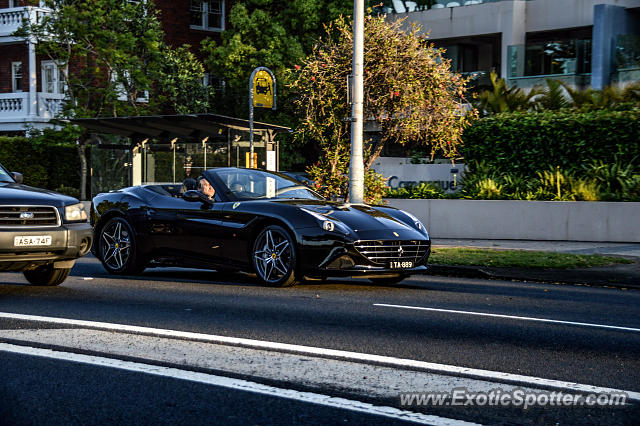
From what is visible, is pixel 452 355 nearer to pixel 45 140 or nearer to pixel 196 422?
pixel 196 422

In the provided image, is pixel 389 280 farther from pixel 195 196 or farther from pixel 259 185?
pixel 195 196

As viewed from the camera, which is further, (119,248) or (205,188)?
(119,248)

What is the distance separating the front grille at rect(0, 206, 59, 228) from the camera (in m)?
9.23

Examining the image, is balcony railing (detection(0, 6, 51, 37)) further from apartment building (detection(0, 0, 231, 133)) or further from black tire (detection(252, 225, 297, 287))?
black tire (detection(252, 225, 297, 287))

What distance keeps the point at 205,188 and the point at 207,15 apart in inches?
1207

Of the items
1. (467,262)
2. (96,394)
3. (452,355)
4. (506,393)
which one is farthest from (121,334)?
(467,262)

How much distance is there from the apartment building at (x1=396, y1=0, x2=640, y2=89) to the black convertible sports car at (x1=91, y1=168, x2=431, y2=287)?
19.0m

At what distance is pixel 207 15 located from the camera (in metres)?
40.5

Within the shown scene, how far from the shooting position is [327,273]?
10.0 meters

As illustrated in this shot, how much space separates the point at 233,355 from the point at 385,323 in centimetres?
195

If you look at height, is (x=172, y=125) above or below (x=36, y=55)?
below

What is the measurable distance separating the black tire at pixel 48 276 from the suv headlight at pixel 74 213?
76 cm

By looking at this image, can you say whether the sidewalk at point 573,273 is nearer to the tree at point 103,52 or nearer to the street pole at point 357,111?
the street pole at point 357,111

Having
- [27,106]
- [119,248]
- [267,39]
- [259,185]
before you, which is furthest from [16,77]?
[259,185]
